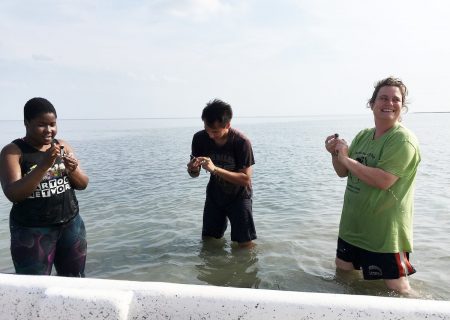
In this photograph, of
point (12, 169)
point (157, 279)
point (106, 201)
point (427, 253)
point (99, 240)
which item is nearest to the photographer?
point (12, 169)

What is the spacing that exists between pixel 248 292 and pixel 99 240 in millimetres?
5767

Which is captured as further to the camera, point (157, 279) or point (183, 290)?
point (157, 279)

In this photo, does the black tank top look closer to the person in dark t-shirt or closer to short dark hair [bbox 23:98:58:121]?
short dark hair [bbox 23:98:58:121]

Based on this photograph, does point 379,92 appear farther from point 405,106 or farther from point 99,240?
point 99,240

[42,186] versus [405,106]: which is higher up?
[405,106]

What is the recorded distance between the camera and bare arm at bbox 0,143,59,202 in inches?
130

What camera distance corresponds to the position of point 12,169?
132 inches

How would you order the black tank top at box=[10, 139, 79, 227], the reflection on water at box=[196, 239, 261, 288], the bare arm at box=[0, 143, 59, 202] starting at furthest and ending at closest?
the reflection on water at box=[196, 239, 261, 288] → the black tank top at box=[10, 139, 79, 227] → the bare arm at box=[0, 143, 59, 202]

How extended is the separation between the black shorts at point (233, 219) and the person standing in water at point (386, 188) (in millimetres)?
1763

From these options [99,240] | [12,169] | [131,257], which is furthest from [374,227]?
[99,240]

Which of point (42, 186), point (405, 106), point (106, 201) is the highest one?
point (405, 106)

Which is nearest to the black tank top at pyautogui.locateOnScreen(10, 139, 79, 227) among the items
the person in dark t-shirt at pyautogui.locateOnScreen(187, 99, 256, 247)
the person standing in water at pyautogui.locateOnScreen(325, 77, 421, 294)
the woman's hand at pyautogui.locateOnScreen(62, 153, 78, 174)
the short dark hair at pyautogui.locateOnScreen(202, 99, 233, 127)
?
the woman's hand at pyautogui.locateOnScreen(62, 153, 78, 174)

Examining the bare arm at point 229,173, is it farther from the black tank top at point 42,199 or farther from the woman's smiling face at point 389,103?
the woman's smiling face at point 389,103

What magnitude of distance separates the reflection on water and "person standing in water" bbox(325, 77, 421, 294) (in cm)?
191
